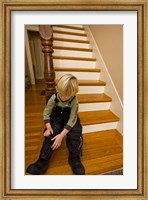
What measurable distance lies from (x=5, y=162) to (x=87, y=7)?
25.8 inches

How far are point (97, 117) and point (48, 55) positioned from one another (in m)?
0.65

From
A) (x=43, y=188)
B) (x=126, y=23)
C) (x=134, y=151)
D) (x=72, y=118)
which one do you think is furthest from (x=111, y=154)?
(x=126, y=23)

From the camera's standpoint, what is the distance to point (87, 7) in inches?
24.1

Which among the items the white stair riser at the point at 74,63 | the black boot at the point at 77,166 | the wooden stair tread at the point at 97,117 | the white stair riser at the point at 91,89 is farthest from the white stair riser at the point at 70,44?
the black boot at the point at 77,166

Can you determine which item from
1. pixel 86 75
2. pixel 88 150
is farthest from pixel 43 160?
pixel 86 75

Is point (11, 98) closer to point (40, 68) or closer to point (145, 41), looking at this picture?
point (145, 41)

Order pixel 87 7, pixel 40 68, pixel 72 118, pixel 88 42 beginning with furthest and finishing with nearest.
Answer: pixel 40 68
pixel 88 42
pixel 72 118
pixel 87 7

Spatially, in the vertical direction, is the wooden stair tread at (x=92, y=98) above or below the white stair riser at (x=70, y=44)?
below

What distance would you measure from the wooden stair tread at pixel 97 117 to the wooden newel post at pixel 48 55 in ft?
1.26

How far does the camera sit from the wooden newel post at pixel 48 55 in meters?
1.09

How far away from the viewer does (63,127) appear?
42.4 inches

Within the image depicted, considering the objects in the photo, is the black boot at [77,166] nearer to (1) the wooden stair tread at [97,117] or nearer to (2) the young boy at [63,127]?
(2) the young boy at [63,127]

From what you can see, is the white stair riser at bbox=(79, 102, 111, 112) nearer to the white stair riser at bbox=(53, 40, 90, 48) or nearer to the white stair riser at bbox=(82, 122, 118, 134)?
the white stair riser at bbox=(82, 122, 118, 134)

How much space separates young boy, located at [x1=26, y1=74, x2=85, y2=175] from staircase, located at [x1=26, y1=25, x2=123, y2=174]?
0.22 ft
